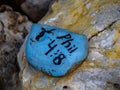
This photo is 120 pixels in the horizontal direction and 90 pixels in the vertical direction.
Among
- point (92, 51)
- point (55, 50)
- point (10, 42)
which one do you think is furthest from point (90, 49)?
point (10, 42)

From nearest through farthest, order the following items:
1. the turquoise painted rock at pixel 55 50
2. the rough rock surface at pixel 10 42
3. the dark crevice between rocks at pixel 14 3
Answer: the turquoise painted rock at pixel 55 50
the rough rock surface at pixel 10 42
the dark crevice between rocks at pixel 14 3

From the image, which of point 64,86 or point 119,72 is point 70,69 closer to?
point 64,86

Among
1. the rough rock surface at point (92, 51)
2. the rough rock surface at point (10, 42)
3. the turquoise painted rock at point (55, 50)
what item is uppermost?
the turquoise painted rock at point (55, 50)

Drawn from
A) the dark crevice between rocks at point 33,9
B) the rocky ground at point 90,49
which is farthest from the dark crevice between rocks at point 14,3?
the rocky ground at point 90,49

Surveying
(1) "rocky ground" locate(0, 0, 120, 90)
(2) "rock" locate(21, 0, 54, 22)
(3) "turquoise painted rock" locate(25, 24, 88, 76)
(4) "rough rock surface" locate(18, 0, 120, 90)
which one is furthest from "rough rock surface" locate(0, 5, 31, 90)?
(3) "turquoise painted rock" locate(25, 24, 88, 76)

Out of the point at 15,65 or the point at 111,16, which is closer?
the point at 111,16

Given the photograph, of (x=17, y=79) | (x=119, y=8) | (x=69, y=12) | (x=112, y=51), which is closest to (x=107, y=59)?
(x=112, y=51)

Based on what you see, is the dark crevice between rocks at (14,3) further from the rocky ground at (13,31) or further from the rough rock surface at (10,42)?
the rough rock surface at (10,42)
